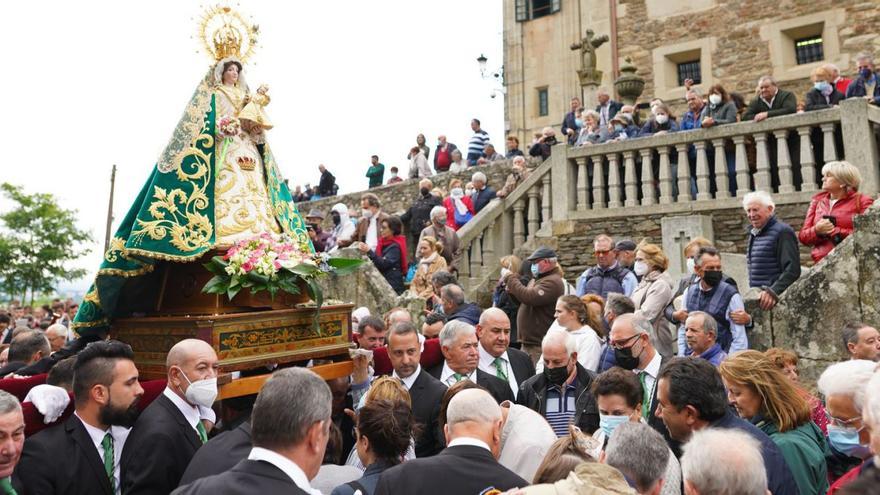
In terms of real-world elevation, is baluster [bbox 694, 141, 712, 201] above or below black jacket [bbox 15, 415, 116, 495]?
above

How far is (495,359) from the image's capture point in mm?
5605

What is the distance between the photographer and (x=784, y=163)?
351 inches

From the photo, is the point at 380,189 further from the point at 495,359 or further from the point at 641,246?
the point at 495,359

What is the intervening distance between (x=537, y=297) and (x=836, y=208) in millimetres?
3188

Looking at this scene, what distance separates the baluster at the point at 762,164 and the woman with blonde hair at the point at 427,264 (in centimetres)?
448

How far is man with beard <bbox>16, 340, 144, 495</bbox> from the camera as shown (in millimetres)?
3158

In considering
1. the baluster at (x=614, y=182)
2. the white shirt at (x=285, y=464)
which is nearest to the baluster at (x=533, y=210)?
the baluster at (x=614, y=182)

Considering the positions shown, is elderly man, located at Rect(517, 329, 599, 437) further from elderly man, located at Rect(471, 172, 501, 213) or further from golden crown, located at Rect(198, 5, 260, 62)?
elderly man, located at Rect(471, 172, 501, 213)

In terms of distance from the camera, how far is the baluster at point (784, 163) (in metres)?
8.90

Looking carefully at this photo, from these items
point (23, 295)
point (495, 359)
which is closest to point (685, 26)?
point (495, 359)

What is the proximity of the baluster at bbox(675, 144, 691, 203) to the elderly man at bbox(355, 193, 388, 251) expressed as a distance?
5.02m

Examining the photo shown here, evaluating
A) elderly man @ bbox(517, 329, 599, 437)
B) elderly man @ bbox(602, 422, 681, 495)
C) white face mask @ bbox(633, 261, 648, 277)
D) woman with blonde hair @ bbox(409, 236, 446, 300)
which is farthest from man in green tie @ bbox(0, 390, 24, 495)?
woman with blonde hair @ bbox(409, 236, 446, 300)

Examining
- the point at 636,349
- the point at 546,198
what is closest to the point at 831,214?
the point at 636,349

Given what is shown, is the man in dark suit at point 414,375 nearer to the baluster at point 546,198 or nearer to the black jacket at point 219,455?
the black jacket at point 219,455
